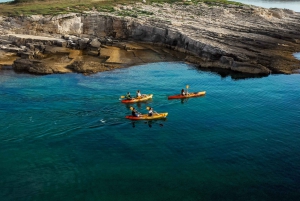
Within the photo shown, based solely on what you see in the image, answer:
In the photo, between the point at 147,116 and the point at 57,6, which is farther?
the point at 57,6

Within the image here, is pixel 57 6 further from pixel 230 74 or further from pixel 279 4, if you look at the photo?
pixel 279 4

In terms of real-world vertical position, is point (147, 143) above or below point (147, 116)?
below

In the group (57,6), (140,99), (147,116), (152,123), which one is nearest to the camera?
(152,123)

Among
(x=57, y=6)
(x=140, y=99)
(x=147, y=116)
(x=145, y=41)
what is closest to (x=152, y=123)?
(x=147, y=116)

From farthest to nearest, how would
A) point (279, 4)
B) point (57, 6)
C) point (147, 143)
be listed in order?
point (279, 4) < point (57, 6) < point (147, 143)

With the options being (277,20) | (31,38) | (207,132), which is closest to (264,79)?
(207,132)

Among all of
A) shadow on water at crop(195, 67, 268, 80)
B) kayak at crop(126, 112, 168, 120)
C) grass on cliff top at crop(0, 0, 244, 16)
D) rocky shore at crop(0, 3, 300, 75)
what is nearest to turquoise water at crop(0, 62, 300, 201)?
kayak at crop(126, 112, 168, 120)

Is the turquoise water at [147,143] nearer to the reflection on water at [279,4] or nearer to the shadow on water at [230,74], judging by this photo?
the shadow on water at [230,74]
